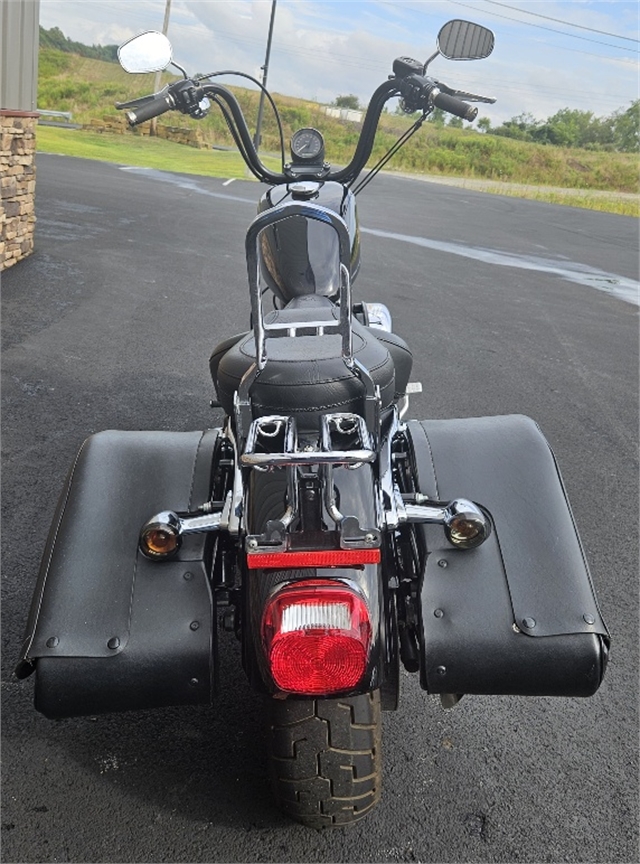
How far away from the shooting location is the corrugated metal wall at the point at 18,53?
26.3 feet

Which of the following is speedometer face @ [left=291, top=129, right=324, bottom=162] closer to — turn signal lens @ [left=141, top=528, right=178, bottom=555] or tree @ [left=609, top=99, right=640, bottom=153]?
turn signal lens @ [left=141, top=528, right=178, bottom=555]

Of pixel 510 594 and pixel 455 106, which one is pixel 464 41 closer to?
pixel 455 106

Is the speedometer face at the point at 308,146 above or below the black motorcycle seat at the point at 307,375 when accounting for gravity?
above

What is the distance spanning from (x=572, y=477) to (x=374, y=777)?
10.3 ft

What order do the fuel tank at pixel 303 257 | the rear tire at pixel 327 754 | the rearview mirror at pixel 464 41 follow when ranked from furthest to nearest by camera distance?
the rearview mirror at pixel 464 41, the fuel tank at pixel 303 257, the rear tire at pixel 327 754

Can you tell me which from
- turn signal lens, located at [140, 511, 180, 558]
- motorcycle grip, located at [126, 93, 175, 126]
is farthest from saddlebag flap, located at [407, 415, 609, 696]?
motorcycle grip, located at [126, 93, 175, 126]

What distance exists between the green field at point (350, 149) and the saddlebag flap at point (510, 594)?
22.6 meters

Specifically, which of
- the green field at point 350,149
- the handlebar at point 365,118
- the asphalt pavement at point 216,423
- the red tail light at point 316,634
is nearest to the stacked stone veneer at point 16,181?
the asphalt pavement at point 216,423

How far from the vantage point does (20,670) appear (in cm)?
211

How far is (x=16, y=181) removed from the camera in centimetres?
861

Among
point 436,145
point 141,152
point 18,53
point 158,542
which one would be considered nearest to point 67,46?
point 436,145

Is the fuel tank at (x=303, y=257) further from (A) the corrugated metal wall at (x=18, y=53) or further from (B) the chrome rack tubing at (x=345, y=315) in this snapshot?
(A) the corrugated metal wall at (x=18, y=53)

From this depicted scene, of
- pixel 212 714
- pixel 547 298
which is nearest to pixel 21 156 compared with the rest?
pixel 547 298

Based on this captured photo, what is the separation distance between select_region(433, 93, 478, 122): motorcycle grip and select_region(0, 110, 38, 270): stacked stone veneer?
6.02 m
